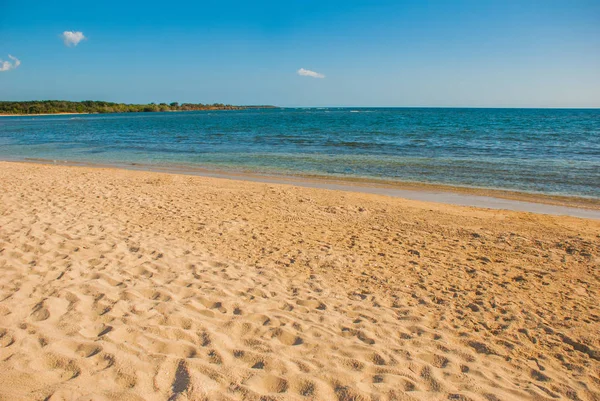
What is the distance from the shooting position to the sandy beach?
10.6ft

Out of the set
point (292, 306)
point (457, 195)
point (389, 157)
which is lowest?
point (457, 195)

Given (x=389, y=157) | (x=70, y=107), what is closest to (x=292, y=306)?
(x=389, y=157)

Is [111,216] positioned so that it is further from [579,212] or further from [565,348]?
[579,212]

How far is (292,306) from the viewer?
15.1ft

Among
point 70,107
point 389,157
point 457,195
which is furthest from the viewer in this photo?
point 70,107

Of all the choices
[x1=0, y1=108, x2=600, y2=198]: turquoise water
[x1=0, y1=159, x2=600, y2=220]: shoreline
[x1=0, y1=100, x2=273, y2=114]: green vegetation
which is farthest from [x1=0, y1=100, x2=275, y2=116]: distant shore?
[x1=0, y1=159, x2=600, y2=220]: shoreline

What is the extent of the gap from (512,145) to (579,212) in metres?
15.9

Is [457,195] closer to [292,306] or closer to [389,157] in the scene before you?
[389,157]

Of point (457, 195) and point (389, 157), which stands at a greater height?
point (389, 157)

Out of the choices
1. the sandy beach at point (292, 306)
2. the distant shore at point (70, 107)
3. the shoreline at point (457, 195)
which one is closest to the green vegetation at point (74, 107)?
the distant shore at point (70, 107)

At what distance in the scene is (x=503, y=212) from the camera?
986 centimetres

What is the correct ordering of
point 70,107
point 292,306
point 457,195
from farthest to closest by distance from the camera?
point 70,107 < point 457,195 < point 292,306

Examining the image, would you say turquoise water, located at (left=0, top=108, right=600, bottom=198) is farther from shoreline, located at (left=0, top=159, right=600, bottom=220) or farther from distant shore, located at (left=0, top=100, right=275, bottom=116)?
distant shore, located at (left=0, top=100, right=275, bottom=116)

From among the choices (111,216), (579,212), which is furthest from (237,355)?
(579,212)
